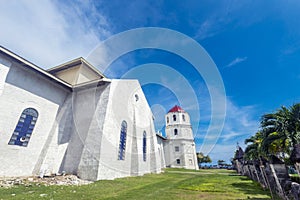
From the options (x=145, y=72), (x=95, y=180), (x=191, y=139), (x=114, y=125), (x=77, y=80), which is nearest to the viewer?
(x=95, y=180)

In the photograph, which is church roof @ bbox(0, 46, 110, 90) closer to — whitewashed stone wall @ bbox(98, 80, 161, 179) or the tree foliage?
whitewashed stone wall @ bbox(98, 80, 161, 179)

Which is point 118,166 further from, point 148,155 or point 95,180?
point 148,155

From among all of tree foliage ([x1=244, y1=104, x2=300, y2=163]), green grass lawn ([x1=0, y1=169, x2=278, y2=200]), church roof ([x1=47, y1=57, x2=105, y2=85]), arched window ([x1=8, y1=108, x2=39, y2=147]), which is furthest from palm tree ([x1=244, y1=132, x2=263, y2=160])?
arched window ([x1=8, y1=108, x2=39, y2=147])

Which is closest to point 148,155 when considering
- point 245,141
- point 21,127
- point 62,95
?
point 62,95

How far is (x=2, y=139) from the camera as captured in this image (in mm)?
8312

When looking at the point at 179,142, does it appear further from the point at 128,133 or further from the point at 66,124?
the point at 66,124

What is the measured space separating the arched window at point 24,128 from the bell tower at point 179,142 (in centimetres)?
2689

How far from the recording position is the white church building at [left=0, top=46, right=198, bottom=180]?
8.89 m

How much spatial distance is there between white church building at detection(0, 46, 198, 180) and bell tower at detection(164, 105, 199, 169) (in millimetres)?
17391

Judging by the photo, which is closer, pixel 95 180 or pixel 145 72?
pixel 95 180

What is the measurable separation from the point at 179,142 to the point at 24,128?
27.9 m

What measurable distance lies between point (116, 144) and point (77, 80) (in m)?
7.50

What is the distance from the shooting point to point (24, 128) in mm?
9609

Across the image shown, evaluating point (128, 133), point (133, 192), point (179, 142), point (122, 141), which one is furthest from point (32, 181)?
point (179, 142)
